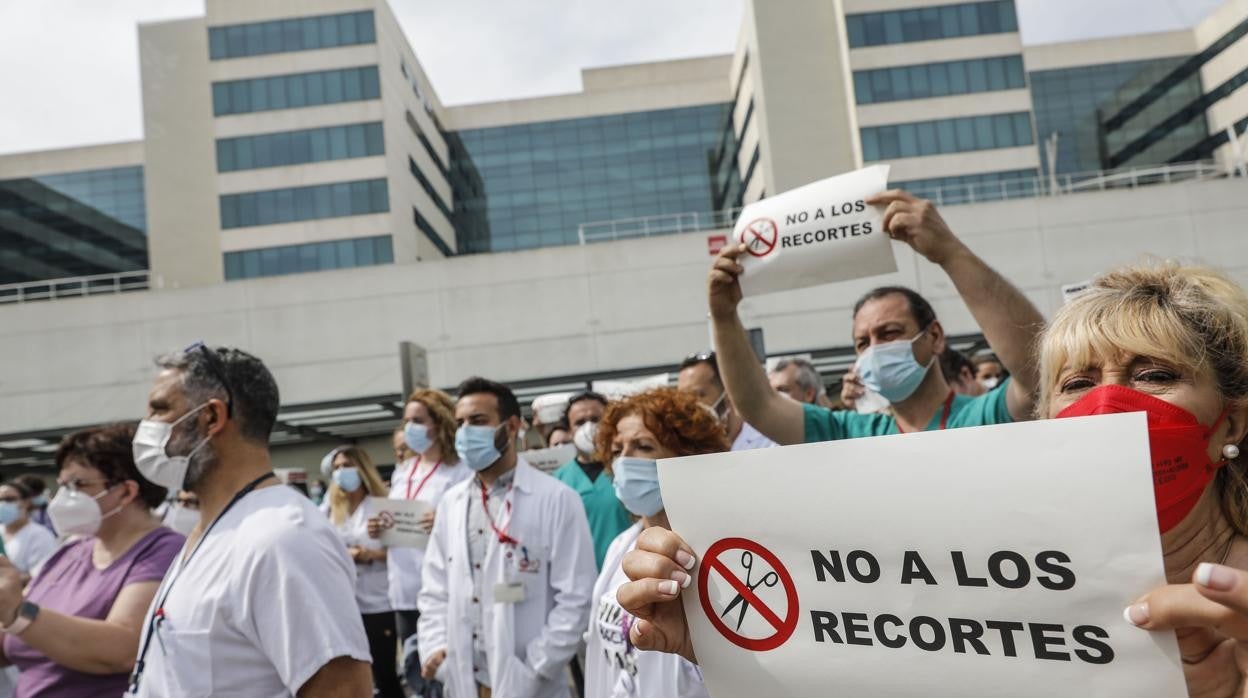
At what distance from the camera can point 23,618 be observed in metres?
2.78

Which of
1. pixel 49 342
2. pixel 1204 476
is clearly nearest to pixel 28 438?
pixel 49 342

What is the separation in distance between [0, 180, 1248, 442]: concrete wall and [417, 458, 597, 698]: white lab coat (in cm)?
2303

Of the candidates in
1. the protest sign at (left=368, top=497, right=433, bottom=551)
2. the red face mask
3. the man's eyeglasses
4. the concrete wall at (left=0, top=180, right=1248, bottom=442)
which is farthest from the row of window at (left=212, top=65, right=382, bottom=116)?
the red face mask

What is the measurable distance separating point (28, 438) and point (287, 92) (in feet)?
69.8

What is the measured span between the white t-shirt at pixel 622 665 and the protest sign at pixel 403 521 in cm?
306

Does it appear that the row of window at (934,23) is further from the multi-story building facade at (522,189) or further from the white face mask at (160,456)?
the white face mask at (160,456)

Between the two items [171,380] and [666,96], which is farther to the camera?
[666,96]

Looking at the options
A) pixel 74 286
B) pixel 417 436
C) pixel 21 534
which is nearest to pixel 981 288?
pixel 417 436

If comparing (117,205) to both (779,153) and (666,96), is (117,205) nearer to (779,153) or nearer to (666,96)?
(666,96)

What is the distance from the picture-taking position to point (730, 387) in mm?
3305

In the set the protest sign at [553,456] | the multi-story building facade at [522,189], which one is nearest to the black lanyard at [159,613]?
the protest sign at [553,456]

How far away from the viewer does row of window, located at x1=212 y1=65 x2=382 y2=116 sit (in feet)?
142

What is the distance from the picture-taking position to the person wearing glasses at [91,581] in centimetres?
288

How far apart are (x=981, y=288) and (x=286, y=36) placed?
46551 mm
